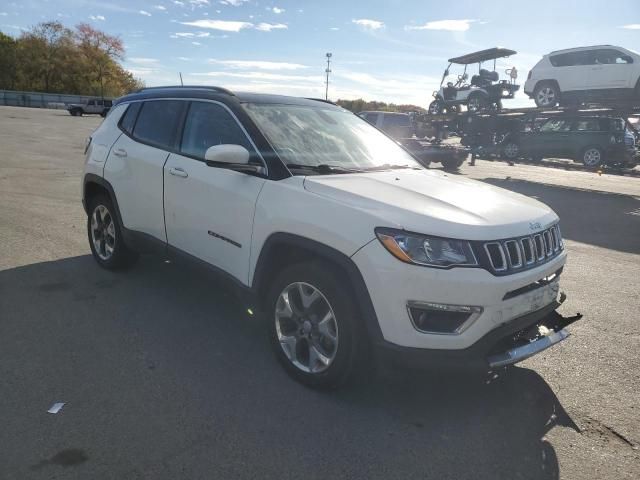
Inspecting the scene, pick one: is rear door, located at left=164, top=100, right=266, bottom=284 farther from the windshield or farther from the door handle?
the windshield

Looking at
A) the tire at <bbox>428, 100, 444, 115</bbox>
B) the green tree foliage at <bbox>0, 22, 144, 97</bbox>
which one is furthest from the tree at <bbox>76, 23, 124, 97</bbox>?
the tire at <bbox>428, 100, 444, 115</bbox>

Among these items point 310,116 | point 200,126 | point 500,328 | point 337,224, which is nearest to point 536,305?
point 500,328

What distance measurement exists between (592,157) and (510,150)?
308 centimetres

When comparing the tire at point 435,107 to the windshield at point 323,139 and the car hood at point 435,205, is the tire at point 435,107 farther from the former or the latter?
the car hood at point 435,205

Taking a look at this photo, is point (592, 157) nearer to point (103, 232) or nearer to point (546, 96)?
point (546, 96)

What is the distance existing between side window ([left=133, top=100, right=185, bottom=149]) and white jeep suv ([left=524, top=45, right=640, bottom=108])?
14.3 metres

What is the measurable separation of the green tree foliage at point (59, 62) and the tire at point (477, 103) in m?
63.7

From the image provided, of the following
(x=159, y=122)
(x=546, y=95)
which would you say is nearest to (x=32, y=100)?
(x=546, y=95)

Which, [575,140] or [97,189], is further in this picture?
[575,140]

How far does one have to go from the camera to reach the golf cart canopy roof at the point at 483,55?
19.2m

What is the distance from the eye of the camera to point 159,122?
4.34m

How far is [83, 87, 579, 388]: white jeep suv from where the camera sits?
2555 millimetres

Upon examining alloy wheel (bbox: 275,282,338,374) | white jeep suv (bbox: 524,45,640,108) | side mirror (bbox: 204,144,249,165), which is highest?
white jeep suv (bbox: 524,45,640,108)

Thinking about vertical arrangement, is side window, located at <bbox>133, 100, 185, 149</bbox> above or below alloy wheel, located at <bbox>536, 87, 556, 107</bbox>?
below
